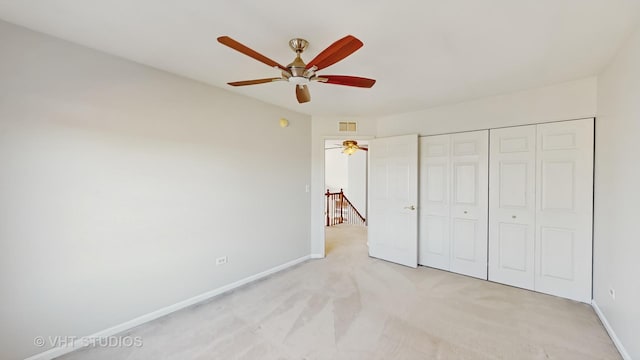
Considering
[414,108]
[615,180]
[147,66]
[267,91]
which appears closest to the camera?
[615,180]

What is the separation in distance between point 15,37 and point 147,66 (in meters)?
0.84

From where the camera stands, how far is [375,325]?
2.48m

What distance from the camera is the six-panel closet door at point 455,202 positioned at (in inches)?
141

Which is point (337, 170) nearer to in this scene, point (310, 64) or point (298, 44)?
point (298, 44)

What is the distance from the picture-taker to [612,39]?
2.04 m

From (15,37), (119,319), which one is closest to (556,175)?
(119,319)

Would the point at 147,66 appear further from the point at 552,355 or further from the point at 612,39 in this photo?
the point at 552,355

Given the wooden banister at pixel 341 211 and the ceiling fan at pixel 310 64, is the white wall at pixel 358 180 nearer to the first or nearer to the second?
the wooden banister at pixel 341 211

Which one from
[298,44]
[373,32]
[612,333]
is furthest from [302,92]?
[612,333]

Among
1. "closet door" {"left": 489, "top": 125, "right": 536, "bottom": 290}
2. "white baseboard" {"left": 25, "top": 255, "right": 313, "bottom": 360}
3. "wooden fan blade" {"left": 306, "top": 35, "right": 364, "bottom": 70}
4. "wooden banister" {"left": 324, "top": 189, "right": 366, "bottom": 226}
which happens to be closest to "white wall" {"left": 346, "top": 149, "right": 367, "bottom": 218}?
"wooden banister" {"left": 324, "top": 189, "right": 366, "bottom": 226}

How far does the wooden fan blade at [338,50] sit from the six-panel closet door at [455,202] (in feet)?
9.21

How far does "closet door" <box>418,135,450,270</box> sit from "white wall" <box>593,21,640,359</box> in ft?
5.09

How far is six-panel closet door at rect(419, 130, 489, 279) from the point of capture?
11.8ft

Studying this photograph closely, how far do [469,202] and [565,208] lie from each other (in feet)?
3.25
